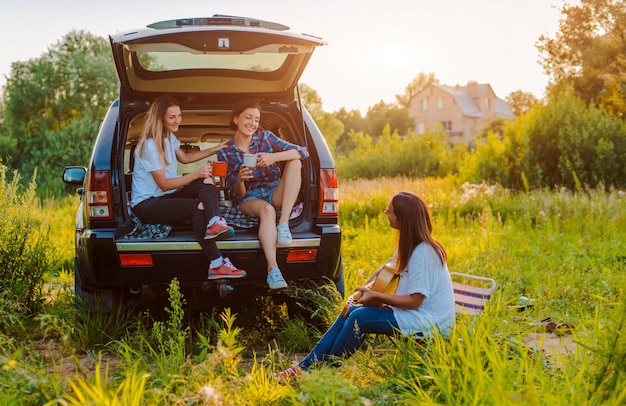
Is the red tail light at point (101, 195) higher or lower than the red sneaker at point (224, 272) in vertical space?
higher

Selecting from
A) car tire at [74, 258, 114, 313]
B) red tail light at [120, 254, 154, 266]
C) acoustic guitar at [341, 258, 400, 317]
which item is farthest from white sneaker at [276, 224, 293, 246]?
car tire at [74, 258, 114, 313]

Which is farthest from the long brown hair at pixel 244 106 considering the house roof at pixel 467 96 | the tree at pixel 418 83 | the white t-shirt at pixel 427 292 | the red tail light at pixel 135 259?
the tree at pixel 418 83

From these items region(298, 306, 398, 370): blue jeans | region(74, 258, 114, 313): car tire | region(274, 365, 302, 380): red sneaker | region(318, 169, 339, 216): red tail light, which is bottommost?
region(274, 365, 302, 380): red sneaker

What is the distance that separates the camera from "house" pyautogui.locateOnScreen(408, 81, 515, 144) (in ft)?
200

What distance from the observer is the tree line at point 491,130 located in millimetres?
14938

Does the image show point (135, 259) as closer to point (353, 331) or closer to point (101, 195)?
point (101, 195)

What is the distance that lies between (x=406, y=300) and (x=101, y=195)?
6.63 ft

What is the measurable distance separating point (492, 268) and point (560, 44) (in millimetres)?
18367

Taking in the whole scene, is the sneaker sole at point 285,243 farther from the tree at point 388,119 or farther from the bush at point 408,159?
the tree at point 388,119

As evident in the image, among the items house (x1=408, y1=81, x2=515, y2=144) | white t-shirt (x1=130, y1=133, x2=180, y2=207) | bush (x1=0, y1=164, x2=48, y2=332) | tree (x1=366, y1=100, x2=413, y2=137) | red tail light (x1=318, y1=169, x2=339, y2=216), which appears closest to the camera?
red tail light (x1=318, y1=169, x2=339, y2=216)

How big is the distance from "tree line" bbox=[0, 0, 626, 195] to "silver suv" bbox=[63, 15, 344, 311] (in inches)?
397

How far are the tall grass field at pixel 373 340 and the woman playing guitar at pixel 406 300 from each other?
0.13 meters

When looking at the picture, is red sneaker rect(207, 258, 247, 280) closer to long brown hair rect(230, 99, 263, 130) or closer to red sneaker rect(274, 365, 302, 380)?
red sneaker rect(274, 365, 302, 380)

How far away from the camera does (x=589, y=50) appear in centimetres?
2227
